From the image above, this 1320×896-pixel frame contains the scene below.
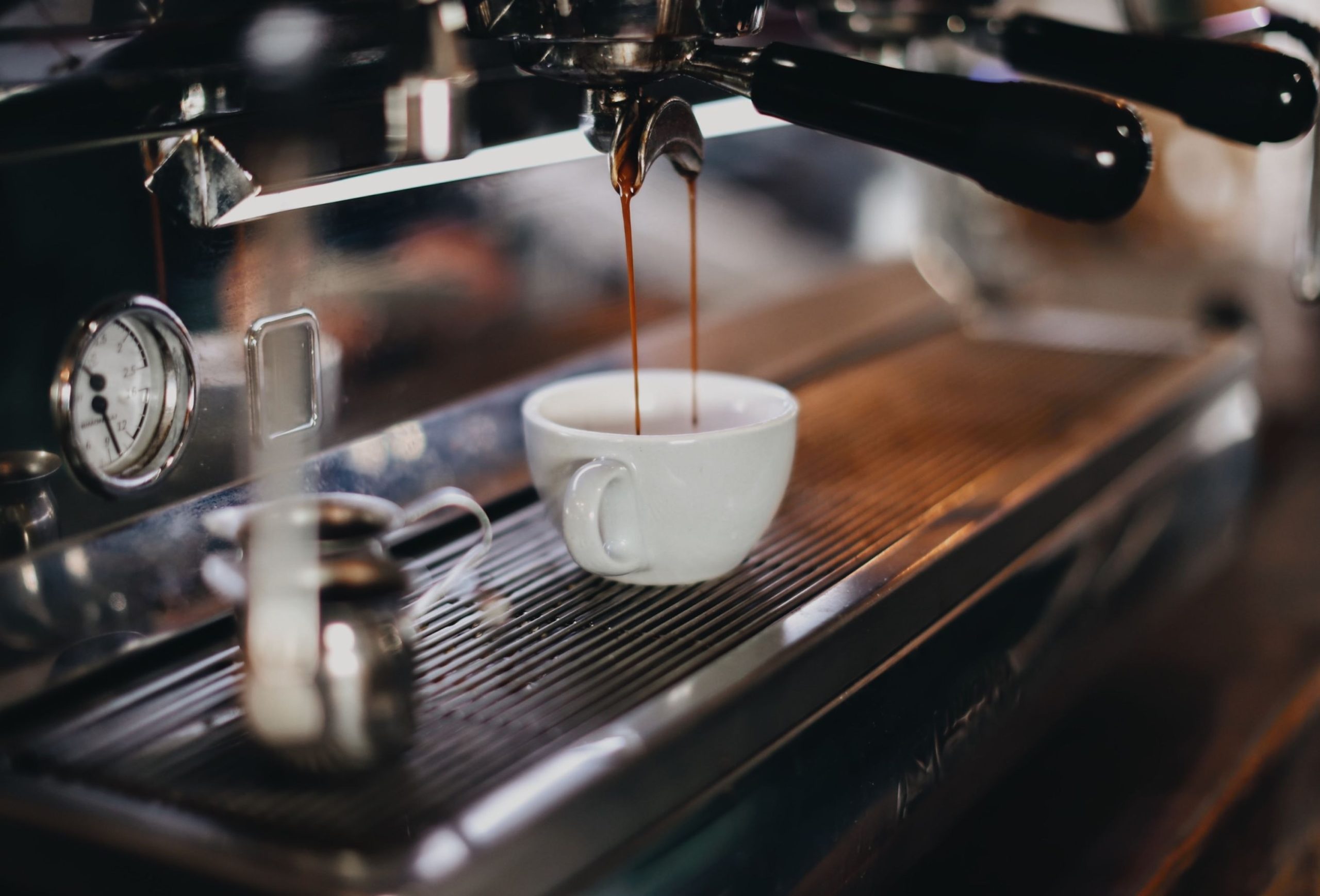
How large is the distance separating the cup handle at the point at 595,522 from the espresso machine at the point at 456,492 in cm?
2

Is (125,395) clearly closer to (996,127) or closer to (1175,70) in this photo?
(996,127)

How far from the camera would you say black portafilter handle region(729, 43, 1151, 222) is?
0.40 m

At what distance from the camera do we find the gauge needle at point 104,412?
0.46 meters

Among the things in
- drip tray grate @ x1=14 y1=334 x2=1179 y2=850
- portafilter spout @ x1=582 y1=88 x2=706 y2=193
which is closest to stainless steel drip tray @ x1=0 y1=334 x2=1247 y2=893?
drip tray grate @ x1=14 y1=334 x2=1179 y2=850

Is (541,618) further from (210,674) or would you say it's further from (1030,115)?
(1030,115)

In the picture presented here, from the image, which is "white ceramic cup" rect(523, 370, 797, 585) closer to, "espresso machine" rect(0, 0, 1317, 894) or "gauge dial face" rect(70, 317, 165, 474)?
"espresso machine" rect(0, 0, 1317, 894)

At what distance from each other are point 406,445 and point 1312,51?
54 centimetres

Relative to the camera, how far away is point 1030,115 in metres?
0.41

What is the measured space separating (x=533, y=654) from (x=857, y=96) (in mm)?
228

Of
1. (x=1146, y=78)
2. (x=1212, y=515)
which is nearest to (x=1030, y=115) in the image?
(x=1146, y=78)

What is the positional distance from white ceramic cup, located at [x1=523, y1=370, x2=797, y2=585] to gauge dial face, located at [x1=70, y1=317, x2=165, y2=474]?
0.47ft

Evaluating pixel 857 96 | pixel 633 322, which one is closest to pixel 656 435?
pixel 633 322

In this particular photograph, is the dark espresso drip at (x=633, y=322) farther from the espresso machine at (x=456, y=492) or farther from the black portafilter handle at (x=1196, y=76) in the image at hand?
the black portafilter handle at (x=1196, y=76)

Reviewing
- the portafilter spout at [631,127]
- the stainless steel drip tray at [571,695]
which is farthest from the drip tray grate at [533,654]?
the portafilter spout at [631,127]
